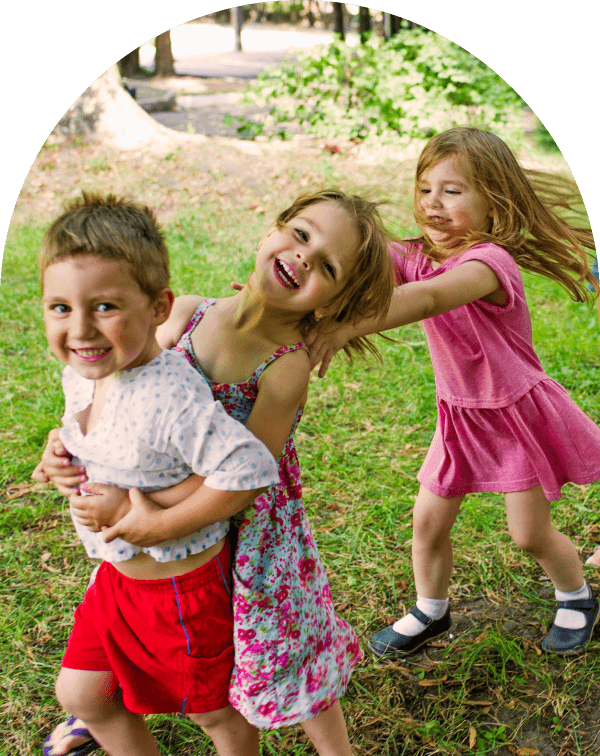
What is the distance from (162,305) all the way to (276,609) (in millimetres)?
692

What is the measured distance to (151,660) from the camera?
149cm

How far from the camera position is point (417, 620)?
7.42ft

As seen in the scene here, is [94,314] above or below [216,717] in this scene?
above

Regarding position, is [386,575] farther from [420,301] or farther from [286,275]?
[286,275]

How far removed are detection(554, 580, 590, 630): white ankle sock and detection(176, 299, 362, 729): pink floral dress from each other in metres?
1.00

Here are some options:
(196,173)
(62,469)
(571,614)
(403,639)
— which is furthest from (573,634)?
(196,173)

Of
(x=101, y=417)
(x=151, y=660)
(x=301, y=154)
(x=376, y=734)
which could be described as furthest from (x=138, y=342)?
(x=301, y=154)

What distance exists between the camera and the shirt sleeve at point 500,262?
183 centimetres

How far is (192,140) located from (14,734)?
7465 mm

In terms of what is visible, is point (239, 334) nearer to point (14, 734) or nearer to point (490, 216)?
point (490, 216)

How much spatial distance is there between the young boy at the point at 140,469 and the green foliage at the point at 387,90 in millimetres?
7696

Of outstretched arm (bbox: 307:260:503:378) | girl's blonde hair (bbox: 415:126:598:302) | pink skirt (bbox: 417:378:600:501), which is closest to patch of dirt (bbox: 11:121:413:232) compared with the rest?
girl's blonde hair (bbox: 415:126:598:302)

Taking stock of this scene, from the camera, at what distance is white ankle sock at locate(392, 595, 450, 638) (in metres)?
2.25

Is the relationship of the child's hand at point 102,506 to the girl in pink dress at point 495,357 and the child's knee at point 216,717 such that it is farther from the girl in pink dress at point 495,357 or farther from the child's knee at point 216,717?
the girl in pink dress at point 495,357
